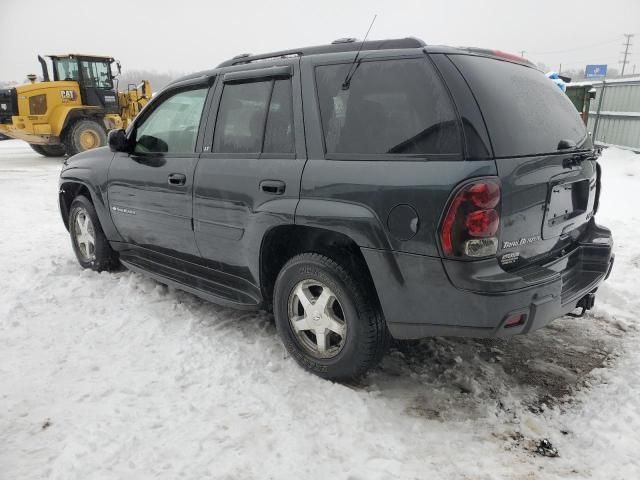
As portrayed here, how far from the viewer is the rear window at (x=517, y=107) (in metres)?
2.29

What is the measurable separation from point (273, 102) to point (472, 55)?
1.22 metres

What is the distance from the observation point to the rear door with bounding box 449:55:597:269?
89.5 inches

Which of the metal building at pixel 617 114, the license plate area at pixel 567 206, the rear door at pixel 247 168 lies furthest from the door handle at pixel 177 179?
the metal building at pixel 617 114

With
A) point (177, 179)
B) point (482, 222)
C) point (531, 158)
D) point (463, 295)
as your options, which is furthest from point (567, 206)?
point (177, 179)

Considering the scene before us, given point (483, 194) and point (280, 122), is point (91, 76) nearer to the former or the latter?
point (280, 122)

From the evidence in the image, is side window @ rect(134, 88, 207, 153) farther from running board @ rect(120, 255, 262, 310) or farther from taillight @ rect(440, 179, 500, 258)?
taillight @ rect(440, 179, 500, 258)

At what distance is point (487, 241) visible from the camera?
7.29ft

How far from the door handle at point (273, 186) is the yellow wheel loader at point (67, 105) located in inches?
507

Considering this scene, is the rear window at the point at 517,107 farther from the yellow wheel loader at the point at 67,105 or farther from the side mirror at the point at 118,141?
the yellow wheel loader at the point at 67,105

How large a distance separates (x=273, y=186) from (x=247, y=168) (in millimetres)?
292

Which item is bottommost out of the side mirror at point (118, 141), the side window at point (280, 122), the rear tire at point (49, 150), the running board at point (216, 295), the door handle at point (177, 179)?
the rear tire at point (49, 150)

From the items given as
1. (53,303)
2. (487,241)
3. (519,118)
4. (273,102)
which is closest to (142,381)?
(53,303)

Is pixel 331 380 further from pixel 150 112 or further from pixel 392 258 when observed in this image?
pixel 150 112

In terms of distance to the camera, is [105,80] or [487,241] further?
[105,80]
